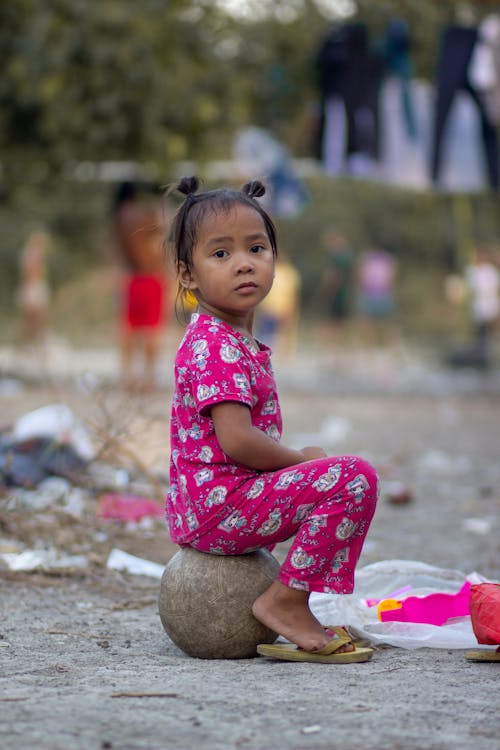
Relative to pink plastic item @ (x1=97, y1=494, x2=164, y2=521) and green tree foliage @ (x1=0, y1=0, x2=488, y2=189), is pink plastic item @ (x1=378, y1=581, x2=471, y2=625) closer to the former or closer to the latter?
pink plastic item @ (x1=97, y1=494, x2=164, y2=521)

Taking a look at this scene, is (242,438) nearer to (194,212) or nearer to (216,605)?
(216,605)

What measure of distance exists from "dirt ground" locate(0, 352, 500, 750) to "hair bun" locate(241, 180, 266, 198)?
142 cm

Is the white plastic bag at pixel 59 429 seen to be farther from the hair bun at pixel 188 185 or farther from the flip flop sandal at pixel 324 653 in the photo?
the flip flop sandal at pixel 324 653

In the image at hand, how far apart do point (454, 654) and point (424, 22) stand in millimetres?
14373

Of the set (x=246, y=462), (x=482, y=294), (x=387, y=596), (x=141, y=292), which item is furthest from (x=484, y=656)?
(x=482, y=294)

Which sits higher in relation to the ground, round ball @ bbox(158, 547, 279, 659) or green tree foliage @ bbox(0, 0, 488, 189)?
green tree foliage @ bbox(0, 0, 488, 189)

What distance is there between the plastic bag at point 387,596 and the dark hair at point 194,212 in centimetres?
116

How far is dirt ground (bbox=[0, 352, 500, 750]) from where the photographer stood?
9.37 feet

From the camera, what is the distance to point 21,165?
15.1m

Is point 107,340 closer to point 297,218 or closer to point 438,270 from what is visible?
point 297,218

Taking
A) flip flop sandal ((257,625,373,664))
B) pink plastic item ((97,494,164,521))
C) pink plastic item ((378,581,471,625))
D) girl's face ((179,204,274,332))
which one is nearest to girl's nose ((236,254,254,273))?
girl's face ((179,204,274,332))

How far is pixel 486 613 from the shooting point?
145 inches

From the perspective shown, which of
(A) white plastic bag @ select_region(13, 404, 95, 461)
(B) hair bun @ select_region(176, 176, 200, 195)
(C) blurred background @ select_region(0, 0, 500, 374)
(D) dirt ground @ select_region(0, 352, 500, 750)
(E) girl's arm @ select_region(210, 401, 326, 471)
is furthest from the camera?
(C) blurred background @ select_region(0, 0, 500, 374)

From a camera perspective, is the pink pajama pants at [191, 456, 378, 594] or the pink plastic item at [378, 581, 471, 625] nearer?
the pink pajama pants at [191, 456, 378, 594]
